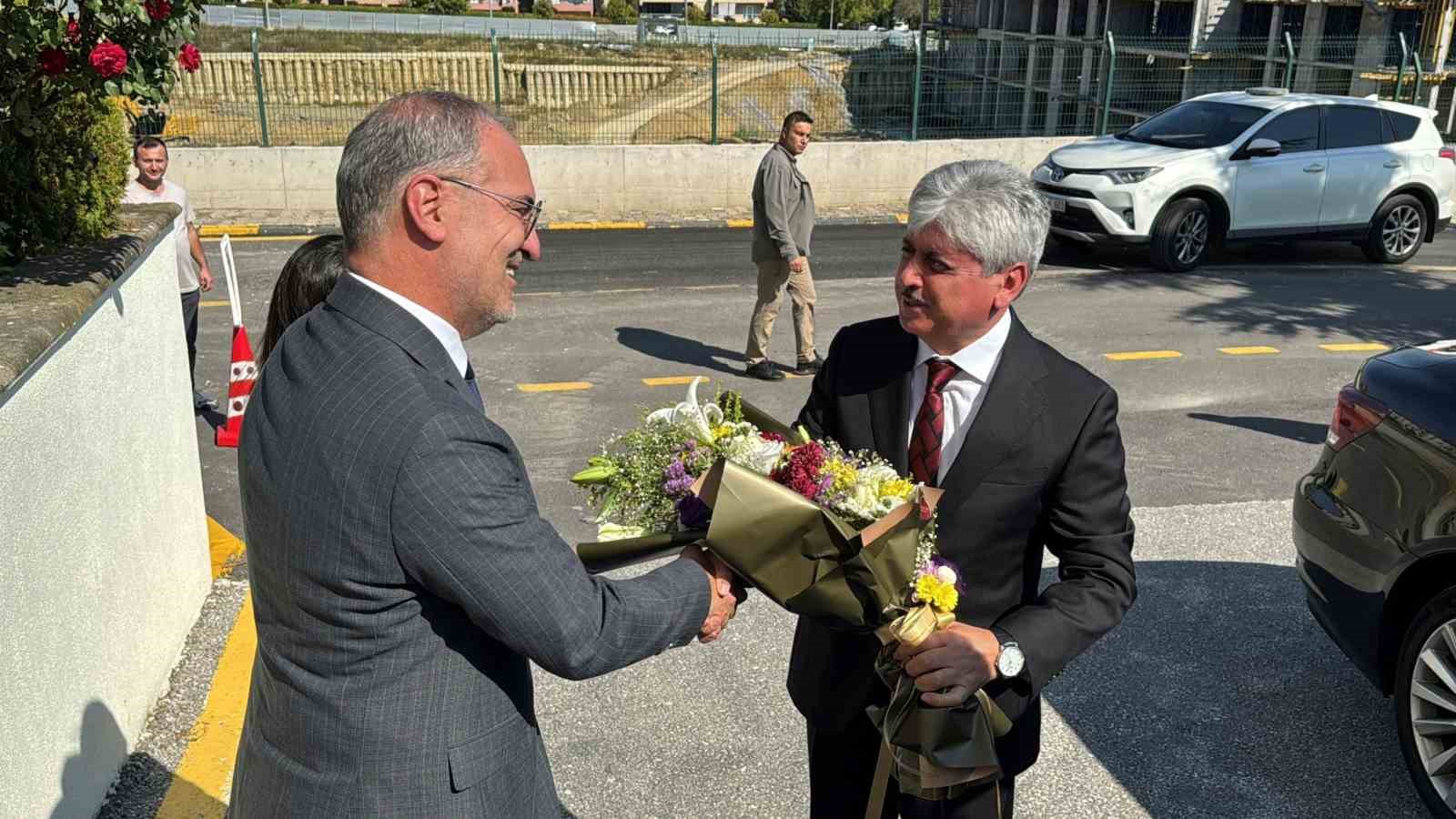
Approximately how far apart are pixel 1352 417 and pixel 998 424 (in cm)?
245

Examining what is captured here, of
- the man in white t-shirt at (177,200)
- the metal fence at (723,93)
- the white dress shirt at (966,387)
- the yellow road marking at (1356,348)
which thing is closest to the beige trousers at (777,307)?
the man in white t-shirt at (177,200)

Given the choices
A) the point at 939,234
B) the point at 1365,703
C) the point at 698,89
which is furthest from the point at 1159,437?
the point at 698,89

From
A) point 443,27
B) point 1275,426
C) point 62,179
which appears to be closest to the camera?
point 62,179

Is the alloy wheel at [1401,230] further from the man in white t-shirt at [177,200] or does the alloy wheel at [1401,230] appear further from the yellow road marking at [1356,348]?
the man in white t-shirt at [177,200]

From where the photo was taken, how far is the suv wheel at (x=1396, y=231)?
1448 centimetres

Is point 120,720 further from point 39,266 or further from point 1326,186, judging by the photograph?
point 1326,186

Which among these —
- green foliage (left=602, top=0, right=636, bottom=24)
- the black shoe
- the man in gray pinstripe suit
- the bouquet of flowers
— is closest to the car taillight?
the bouquet of flowers

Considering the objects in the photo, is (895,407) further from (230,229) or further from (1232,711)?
(230,229)

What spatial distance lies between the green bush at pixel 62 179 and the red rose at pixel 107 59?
0.34 meters

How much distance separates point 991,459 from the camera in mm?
2910

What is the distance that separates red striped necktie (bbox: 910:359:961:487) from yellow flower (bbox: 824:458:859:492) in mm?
361

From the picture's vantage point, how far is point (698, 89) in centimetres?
1859

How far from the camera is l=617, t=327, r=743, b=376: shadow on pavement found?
10.0m

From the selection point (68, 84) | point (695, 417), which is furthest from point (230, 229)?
point (695, 417)
